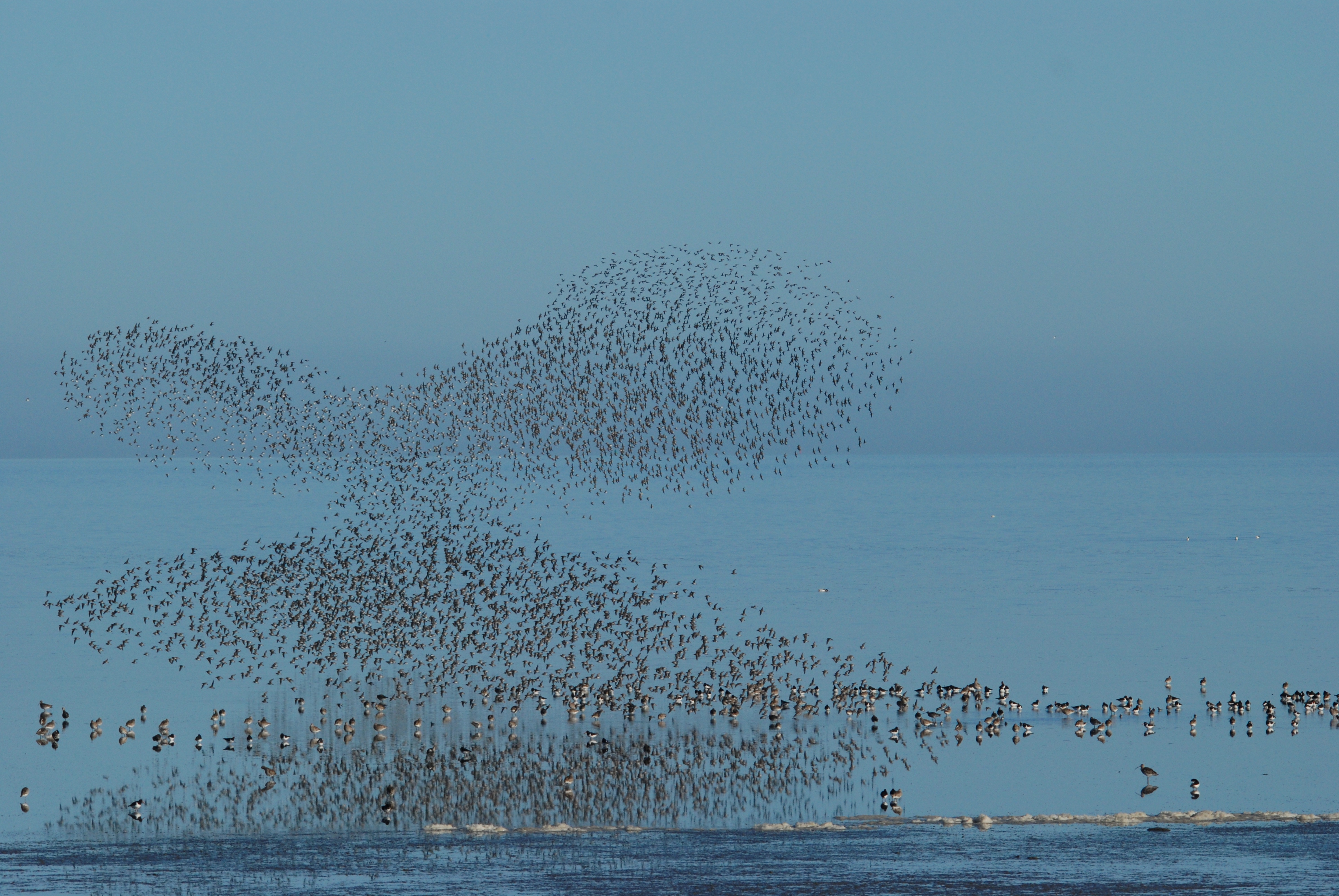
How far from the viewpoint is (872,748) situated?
40.2 metres

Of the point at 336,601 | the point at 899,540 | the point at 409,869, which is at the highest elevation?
the point at 899,540

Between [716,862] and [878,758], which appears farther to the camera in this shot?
[878,758]

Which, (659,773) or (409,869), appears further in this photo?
(659,773)

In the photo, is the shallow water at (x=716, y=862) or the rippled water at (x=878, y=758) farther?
the rippled water at (x=878, y=758)

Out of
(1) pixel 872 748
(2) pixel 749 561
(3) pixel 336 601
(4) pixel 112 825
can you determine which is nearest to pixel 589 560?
(2) pixel 749 561

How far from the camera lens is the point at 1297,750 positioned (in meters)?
40.5

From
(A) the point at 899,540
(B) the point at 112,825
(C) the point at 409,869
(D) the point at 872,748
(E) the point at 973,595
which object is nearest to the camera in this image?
(C) the point at 409,869

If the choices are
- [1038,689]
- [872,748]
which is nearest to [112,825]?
[872,748]

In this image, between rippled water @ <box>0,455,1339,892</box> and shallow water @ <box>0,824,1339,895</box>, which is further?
rippled water @ <box>0,455,1339,892</box>

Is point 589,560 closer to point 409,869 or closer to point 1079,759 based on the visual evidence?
point 1079,759

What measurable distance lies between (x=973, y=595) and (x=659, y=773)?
2109 inches

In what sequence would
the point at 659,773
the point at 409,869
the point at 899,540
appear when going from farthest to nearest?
the point at 899,540, the point at 659,773, the point at 409,869

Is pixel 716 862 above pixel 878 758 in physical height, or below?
below

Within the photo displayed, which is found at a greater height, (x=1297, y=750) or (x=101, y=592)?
(x=101, y=592)
